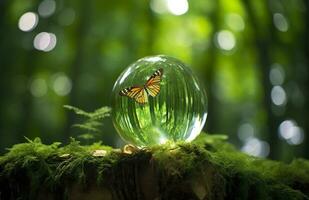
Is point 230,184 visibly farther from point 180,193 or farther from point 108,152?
point 108,152

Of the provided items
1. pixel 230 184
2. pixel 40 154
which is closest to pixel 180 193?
pixel 230 184

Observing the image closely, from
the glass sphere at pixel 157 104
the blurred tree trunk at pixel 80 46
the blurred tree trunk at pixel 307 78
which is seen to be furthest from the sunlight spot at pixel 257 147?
the glass sphere at pixel 157 104

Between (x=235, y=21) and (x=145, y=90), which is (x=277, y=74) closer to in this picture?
(x=235, y=21)

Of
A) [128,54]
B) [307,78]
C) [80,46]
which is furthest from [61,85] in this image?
[307,78]

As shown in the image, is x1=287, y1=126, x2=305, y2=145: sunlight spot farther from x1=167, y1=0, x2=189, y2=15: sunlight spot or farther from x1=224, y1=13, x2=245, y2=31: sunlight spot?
x1=167, y1=0, x2=189, y2=15: sunlight spot

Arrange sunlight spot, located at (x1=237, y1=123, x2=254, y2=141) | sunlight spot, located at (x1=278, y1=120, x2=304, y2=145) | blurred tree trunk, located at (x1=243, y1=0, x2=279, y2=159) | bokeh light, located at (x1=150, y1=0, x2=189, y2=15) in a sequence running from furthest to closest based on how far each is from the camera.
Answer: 1. sunlight spot, located at (x1=237, y1=123, x2=254, y2=141)
2. bokeh light, located at (x1=150, y1=0, x2=189, y2=15)
3. sunlight spot, located at (x1=278, y1=120, x2=304, y2=145)
4. blurred tree trunk, located at (x1=243, y1=0, x2=279, y2=159)

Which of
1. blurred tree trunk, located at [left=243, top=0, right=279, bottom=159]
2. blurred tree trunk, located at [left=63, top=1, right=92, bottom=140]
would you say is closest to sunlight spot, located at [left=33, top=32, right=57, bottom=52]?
blurred tree trunk, located at [left=63, top=1, right=92, bottom=140]
